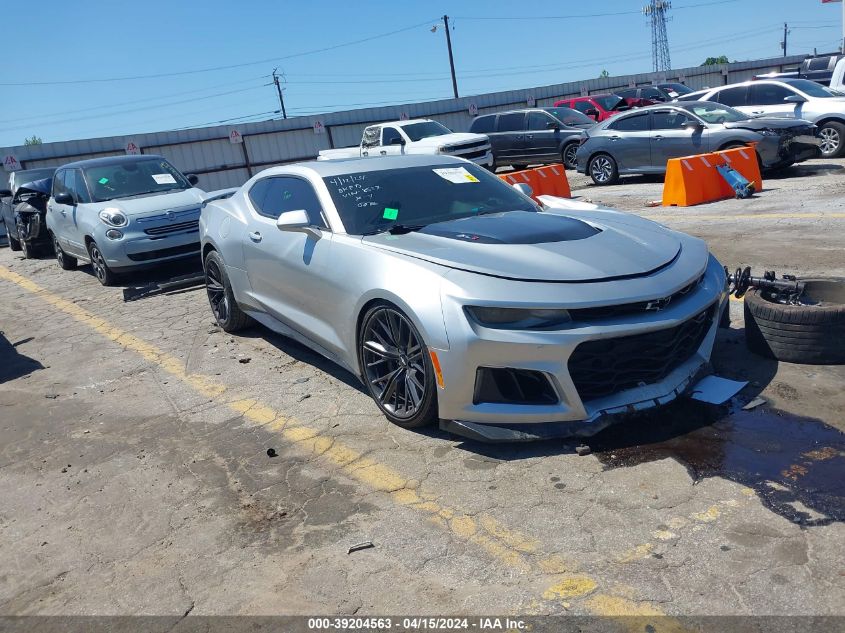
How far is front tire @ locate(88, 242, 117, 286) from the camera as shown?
32.9 ft

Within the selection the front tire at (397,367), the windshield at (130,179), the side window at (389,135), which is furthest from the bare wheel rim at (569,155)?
the front tire at (397,367)

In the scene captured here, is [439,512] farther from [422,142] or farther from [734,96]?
[422,142]

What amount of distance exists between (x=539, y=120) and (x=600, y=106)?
4.38m

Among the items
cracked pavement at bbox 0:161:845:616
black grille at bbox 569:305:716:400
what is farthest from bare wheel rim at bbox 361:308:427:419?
black grille at bbox 569:305:716:400

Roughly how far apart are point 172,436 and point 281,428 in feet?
2.38

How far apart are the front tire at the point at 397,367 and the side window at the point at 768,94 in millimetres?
13902

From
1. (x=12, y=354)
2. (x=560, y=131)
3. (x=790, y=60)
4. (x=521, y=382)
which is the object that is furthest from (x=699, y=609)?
(x=790, y=60)

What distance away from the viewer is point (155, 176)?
10.7m

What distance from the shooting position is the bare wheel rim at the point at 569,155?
18.6 meters

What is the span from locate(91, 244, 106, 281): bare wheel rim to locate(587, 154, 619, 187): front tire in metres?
9.96

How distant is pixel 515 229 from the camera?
4508 mm

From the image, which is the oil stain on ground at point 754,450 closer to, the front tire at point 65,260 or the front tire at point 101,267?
the front tire at point 101,267

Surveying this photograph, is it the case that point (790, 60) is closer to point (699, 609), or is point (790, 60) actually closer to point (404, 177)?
point (404, 177)

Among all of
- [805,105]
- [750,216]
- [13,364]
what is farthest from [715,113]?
[13,364]
